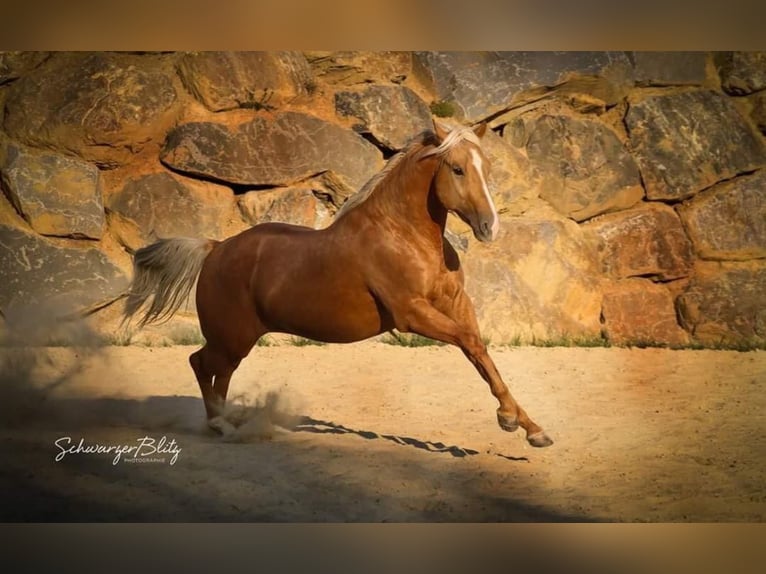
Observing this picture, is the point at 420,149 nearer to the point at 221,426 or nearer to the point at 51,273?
the point at 221,426

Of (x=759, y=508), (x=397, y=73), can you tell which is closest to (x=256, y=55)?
(x=397, y=73)

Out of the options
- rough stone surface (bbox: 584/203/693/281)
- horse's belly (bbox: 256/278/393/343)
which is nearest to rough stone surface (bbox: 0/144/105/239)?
horse's belly (bbox: 256/278/393/343)

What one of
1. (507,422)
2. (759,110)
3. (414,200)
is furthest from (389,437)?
→ (759,110)

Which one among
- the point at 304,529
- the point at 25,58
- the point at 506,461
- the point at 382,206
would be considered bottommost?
the point at 304,529

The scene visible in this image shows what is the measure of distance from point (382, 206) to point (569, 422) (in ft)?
3.91

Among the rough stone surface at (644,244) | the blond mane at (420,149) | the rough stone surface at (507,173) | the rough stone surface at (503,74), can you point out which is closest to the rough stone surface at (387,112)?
the rough stone surface at (503,74)

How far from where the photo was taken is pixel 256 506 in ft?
12.9

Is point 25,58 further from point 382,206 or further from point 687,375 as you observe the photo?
point 687,375

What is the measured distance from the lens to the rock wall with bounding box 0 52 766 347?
14.9ft

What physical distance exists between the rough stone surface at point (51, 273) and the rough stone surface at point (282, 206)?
655 millimetres

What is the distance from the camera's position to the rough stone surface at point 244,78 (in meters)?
4.50

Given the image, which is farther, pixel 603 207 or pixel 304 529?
pixel 603 207

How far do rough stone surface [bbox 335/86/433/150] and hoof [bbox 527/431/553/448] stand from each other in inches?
59.5

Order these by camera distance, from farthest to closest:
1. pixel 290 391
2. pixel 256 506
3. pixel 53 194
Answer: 1. pixel 53 194
2. pixel 290 391
3. pixel 256 506
